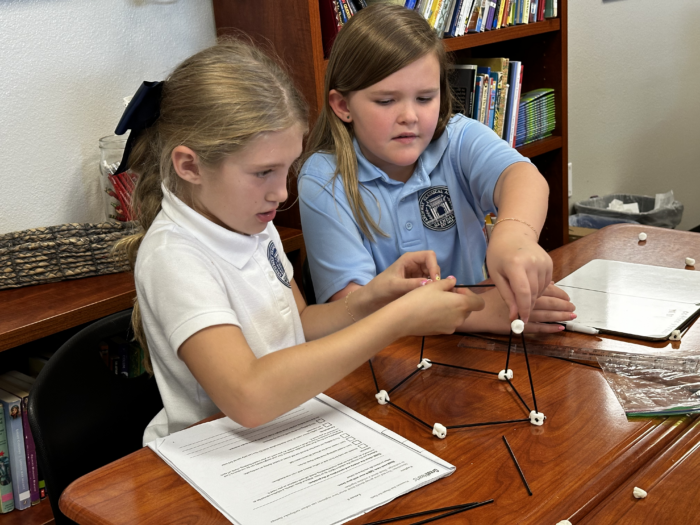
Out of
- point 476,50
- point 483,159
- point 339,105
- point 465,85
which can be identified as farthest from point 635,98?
point 339,105

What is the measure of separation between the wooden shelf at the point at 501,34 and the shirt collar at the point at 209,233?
1.14 m

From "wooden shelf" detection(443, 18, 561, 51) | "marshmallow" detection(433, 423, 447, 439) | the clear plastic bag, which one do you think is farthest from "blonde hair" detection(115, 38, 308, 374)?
"wooden shelf" detection(443, 18, 561, 51)

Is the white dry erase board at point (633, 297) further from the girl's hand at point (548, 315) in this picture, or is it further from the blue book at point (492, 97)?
the blue book at point (492, 97)

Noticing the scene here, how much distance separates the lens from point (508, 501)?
72cm

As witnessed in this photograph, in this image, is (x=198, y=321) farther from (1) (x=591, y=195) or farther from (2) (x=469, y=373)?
(1) (x=591, y=195)

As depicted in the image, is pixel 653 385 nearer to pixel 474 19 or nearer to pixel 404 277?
pixel 404 277

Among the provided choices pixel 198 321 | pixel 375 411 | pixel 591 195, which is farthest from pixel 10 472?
pixel 591 195

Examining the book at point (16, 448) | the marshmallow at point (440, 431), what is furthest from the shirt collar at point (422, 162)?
the book at point (16, 448)

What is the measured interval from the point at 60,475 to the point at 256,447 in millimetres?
376

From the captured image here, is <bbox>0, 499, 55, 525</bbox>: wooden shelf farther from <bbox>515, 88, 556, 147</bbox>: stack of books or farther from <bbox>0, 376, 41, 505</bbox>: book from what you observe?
<bbox>515, 88, 556, 147</bbox>: stack of books

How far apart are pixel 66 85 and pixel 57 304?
1.96 ft

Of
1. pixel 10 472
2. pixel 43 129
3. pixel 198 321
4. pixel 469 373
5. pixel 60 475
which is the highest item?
pixel 43 129

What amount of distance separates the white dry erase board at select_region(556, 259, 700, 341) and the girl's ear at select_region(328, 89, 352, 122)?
54cm

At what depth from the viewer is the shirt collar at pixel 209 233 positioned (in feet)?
3.51
